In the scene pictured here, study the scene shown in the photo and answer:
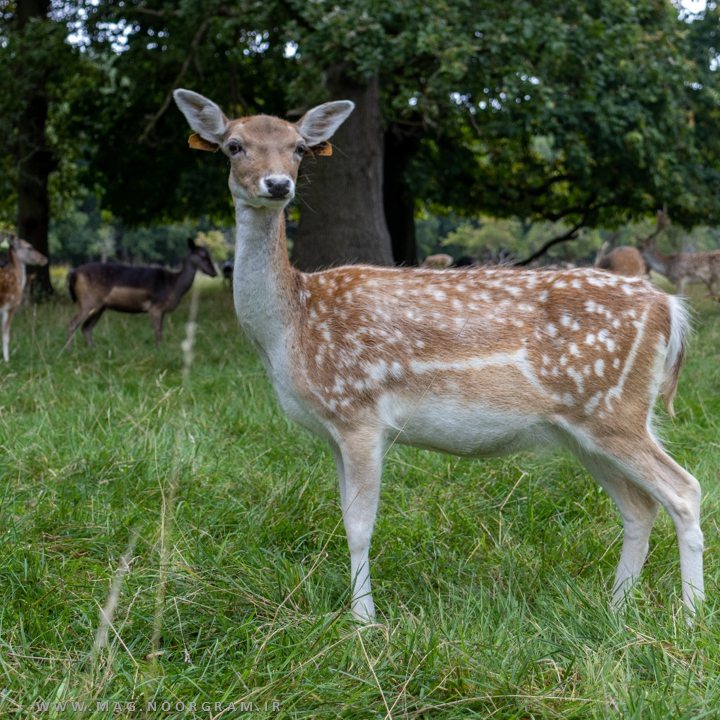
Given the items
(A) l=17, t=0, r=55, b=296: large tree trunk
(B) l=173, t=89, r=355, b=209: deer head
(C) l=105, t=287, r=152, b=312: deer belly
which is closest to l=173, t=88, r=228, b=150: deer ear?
(B) l=173, t=89, r=355, b=209: deer head

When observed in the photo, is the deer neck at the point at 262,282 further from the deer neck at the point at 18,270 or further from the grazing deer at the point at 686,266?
the grazing deer at the point at 686,266

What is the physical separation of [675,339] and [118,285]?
813 centimetres

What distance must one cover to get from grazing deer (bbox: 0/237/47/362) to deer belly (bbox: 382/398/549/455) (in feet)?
19.0

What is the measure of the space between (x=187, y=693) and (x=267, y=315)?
1.44 metres

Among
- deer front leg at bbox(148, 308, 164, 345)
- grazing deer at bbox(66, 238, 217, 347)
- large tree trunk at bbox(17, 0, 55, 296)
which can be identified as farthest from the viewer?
large tree trunk at bbox(17, 0, 55, 296)

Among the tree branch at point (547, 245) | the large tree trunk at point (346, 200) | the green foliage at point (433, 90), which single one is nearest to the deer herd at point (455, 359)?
the green foliage at point (433, 90)

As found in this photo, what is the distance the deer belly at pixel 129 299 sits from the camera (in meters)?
10.6

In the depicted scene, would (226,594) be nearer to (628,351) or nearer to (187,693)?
(187,693)

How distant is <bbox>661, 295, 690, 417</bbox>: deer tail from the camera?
137 inches

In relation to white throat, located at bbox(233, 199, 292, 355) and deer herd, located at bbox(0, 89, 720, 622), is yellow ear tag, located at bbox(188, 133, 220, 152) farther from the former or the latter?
white throat, located at bbox(233, 199, 292, 355)

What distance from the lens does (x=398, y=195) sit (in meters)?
16.5

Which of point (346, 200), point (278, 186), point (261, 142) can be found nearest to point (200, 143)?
point (261, 142)

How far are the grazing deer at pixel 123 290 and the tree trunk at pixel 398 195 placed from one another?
6015 mm

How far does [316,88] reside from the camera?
9320 mm
